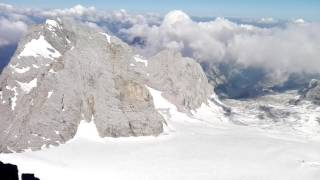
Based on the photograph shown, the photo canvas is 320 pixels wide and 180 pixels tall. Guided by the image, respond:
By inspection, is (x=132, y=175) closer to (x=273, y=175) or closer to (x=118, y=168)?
(x=118, y=168)

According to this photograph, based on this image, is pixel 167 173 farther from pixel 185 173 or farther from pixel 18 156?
pixel 18 156

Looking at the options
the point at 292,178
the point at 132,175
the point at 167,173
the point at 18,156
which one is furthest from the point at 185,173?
the point at 18,156

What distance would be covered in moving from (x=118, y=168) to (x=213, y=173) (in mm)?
30579

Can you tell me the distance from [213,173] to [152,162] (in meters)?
22.5

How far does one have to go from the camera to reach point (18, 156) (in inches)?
7411

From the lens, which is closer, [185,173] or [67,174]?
[67,174]

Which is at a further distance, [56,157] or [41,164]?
[56,157]

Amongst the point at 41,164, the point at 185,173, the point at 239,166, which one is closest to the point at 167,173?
the point at 185,173

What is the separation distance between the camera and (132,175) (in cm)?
18062

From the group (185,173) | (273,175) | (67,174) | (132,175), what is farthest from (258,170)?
(67,174)

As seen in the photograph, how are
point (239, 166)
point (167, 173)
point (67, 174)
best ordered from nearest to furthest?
point (67, 174) < point (167, 173) < point (239, 166)

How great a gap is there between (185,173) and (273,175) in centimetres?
2861

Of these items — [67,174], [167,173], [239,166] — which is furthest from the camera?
[239,166]

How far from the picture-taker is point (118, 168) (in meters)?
189
